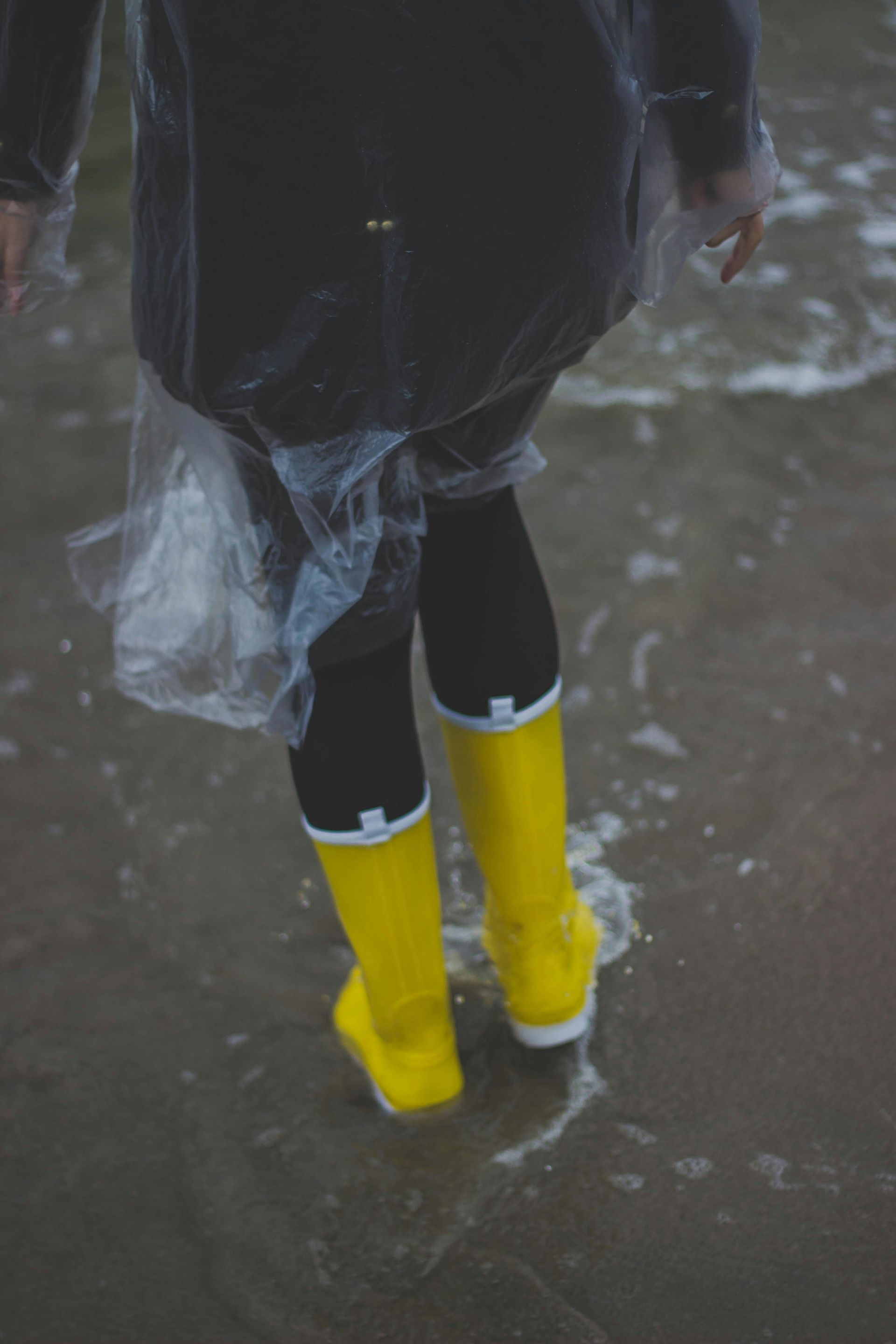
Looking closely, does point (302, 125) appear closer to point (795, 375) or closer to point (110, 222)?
point (795, 375)

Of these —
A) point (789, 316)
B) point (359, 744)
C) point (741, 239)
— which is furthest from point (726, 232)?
point (789, 316)

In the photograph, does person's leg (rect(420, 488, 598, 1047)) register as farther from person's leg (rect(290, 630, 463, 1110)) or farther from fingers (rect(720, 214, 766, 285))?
fingers (rect(720, 214, 766, 285))

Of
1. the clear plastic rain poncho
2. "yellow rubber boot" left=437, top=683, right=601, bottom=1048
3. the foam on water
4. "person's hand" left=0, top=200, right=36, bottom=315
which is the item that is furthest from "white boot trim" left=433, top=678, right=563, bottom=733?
the foam on water

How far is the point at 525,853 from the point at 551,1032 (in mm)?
181

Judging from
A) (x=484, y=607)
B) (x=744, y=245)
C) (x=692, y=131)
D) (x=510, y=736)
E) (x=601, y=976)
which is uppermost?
(x=692, y=131)

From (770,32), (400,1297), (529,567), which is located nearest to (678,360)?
(529,567)

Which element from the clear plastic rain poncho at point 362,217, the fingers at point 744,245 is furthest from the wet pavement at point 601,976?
the fingers at point 744,245

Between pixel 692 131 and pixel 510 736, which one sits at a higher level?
pixel 692 131

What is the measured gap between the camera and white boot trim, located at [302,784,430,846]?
0.90 meters

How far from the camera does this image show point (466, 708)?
38.4 inches

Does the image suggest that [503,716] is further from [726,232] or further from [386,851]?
[726,232]

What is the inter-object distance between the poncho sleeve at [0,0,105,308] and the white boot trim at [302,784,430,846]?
0.49 m

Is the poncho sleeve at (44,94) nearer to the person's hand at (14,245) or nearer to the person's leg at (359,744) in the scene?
the person's hand at (14,245)

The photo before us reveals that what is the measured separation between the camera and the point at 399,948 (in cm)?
94
